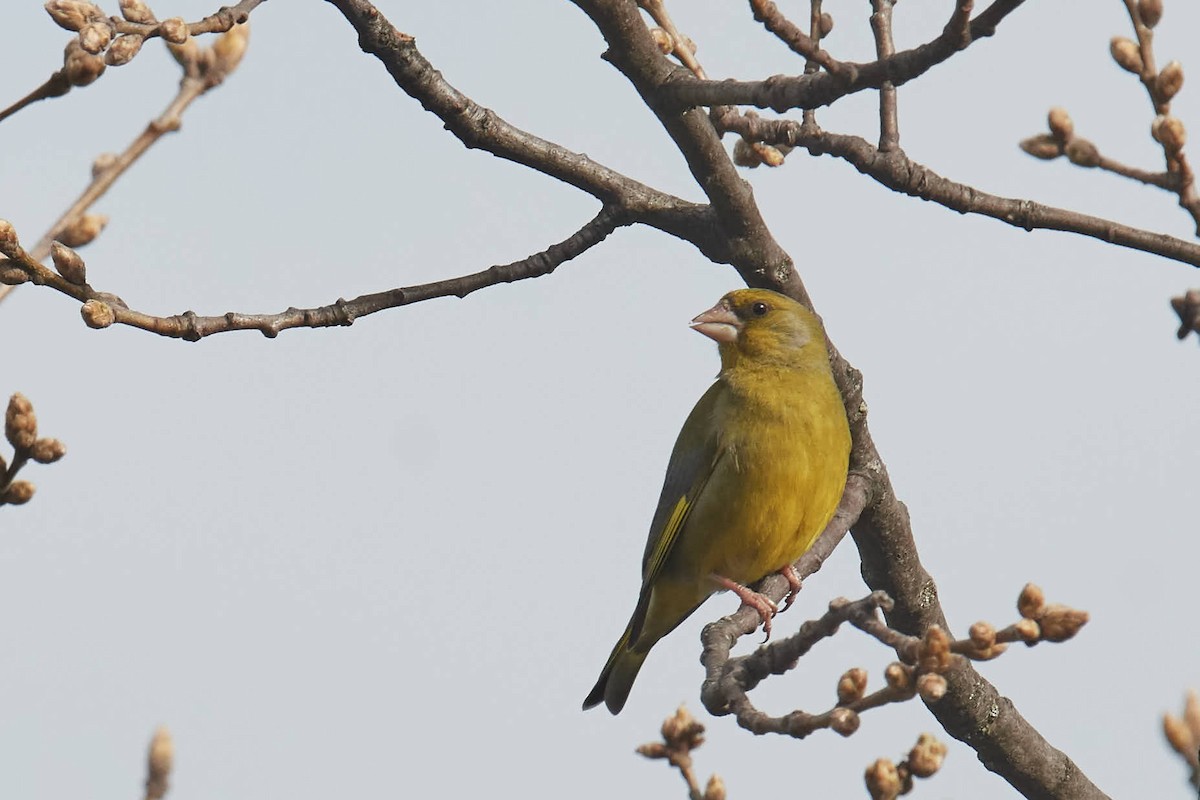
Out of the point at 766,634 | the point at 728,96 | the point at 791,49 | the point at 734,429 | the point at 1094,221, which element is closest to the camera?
the point at 791,49

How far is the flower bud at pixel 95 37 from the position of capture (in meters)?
2.66

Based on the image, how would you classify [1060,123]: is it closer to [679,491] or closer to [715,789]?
[715,789]

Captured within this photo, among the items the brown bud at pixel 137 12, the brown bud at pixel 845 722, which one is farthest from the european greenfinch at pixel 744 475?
the brown bud at pixel 137 12

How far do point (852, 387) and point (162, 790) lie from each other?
340cm

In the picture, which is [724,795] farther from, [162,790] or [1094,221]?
[1094,221]

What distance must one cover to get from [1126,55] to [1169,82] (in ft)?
0.35

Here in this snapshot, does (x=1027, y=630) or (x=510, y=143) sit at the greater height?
(x=510, y=143)

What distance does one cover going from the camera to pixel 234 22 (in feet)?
10.2

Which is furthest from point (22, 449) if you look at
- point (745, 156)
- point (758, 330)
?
point (758, 330)

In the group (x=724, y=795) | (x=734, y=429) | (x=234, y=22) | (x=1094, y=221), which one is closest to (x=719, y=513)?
(x=734, y=429)

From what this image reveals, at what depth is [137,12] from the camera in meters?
2.89

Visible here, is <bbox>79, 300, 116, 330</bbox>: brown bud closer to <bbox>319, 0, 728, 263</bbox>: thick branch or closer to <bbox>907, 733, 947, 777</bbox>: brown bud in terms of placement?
<bbox>319, 0, 728, 263</bbox>: thick branch

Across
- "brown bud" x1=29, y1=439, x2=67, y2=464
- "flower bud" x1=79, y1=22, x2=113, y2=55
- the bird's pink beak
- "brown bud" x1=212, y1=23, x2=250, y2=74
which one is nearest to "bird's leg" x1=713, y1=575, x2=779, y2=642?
the bird's pink beak

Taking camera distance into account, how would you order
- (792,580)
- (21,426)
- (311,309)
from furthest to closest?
(792,580) → (311,309) → (21,426)
